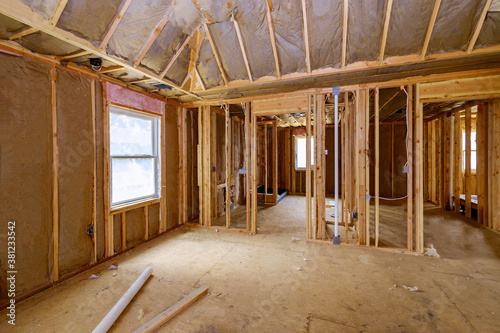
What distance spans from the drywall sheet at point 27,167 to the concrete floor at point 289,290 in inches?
15.1

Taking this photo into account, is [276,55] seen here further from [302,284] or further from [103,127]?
[302,284]

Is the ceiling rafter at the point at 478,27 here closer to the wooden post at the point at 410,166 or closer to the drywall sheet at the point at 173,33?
the wooden post at the point at 410,166

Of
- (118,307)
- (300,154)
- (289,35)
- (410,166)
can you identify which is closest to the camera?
(118,307)

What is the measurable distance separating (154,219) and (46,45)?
3.03 metres

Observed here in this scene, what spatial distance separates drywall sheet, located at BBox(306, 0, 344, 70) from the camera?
9.00 feet

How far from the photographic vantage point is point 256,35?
3145 mm

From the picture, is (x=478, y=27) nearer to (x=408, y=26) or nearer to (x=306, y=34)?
(x=408, y=26)

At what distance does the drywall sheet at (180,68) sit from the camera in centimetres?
341

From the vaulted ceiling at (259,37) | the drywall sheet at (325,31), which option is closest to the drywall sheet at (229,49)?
the vaulted ceiling at (259,37)

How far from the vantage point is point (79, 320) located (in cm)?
202

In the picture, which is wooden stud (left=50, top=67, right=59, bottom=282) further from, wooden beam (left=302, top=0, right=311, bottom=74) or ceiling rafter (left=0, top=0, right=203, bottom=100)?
wooden beam (left=302, top=0, right=311, bottom=74)

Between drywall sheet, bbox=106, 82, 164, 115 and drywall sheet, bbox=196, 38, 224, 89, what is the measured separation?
3.64 feet

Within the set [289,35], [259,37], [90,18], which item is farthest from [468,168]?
[90,18]

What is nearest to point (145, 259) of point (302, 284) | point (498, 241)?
point (302, 284)
